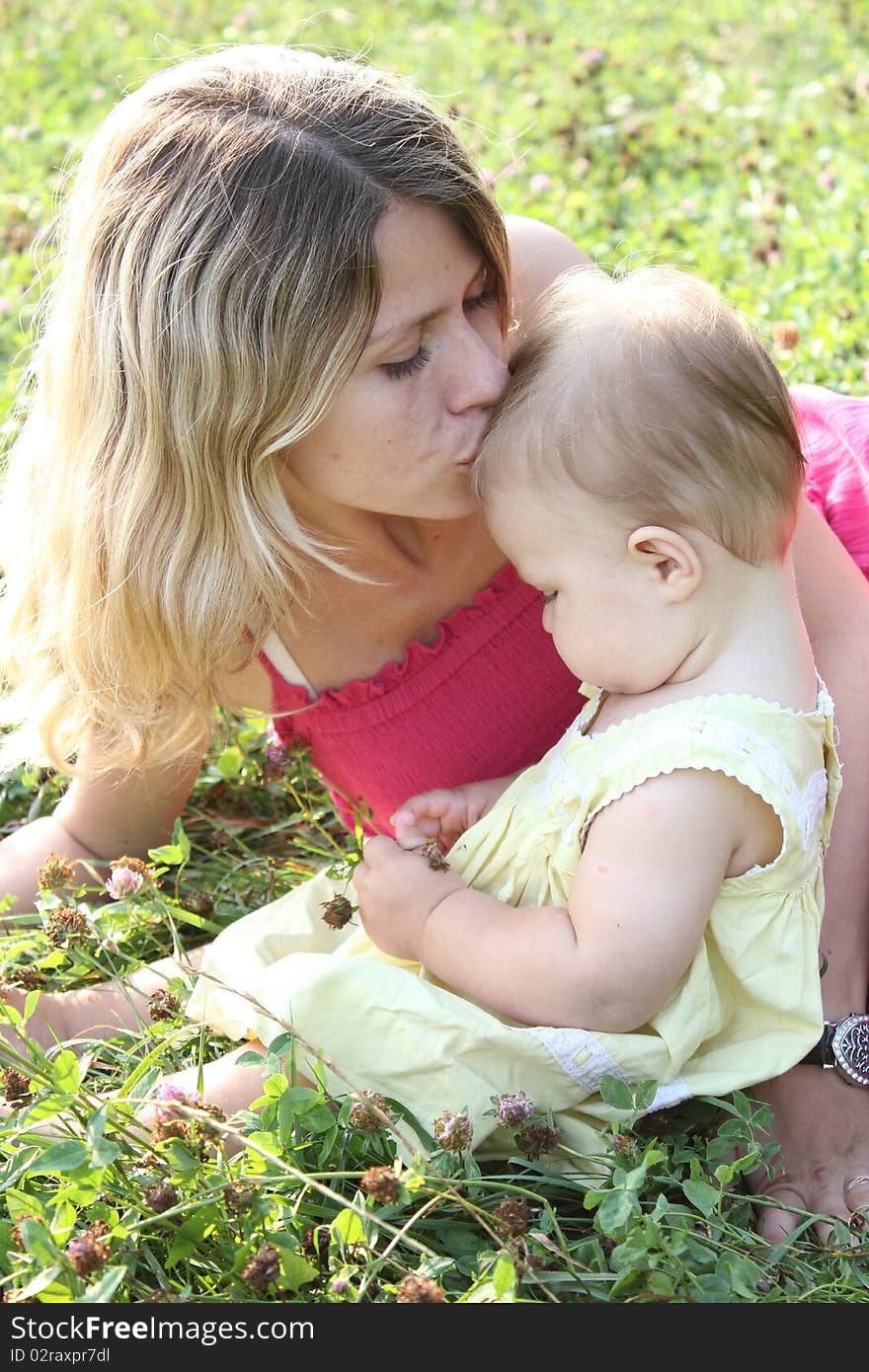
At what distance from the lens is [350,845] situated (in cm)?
264

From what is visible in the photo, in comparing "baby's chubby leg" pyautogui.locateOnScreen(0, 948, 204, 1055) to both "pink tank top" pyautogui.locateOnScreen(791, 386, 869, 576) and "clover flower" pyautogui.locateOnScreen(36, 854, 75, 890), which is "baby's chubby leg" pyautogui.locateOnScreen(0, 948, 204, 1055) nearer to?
"clover flower" pyautogui.locateOnScreen(36, 854, 75, 890)

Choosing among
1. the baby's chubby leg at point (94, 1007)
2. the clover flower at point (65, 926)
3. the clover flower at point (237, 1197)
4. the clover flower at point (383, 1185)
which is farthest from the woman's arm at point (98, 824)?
the clover flower at point (383, 1185)

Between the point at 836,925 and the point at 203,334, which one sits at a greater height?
the point at 203,334

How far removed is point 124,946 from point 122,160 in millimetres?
1227

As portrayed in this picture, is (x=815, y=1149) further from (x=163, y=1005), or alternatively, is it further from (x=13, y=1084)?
(x=13, y=1084)

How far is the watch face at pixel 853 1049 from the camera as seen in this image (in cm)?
187

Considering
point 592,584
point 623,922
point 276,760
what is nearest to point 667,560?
point 592,584

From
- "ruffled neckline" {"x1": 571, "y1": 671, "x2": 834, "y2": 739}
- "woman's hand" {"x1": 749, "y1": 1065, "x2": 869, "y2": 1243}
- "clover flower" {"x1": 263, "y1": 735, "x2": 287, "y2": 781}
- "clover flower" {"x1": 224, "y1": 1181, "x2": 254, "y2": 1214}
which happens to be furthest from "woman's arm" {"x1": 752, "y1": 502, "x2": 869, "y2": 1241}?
"clover flower" {"x1": 263, "y1": 735, "x2": 287, "y2": 781}

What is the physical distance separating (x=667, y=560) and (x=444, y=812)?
0.59m

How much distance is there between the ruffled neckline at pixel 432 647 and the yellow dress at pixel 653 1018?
0.44 meters

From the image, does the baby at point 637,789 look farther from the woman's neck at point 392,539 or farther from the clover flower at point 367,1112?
the woman's neck at point 392,539

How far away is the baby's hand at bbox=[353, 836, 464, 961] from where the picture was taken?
6.04 feet

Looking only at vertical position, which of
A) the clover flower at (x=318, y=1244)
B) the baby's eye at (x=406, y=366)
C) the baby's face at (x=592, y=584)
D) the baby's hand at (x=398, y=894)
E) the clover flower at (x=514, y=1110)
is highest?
the baby's eye at (x=406, y=366)

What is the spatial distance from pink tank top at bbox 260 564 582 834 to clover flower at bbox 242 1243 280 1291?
2.88 ft
